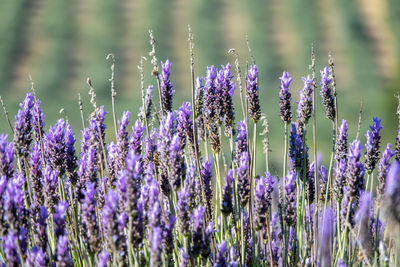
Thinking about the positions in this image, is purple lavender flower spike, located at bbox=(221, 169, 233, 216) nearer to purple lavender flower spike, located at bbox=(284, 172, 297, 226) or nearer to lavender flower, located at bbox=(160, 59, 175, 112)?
purple lavender flower spike, located at bbox=(284, 172, 297, 226)

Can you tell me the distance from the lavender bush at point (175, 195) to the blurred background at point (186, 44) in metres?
16.2

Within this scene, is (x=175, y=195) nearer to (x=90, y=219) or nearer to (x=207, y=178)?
(x=207, y=178)

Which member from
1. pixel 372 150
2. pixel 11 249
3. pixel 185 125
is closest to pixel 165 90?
pixel 185 125

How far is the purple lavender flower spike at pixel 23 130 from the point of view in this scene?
→ 2.13m

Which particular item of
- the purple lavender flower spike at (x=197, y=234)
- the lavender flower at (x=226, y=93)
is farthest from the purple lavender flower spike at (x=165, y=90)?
the purple lavender flower spike at (x=197, y=234)

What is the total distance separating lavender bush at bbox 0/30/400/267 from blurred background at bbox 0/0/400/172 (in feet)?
53.1

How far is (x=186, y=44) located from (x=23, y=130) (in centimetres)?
2738

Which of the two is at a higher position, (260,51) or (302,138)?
(260,51)

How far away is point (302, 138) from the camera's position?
253 cm

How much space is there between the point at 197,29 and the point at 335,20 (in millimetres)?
7501

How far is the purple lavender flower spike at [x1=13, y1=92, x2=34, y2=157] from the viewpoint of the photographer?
2.13 meters

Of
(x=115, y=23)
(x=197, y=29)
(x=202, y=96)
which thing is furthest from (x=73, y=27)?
(x=202, y=96)

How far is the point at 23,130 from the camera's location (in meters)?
2.16

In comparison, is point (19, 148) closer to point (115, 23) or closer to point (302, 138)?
point (302, 138)
